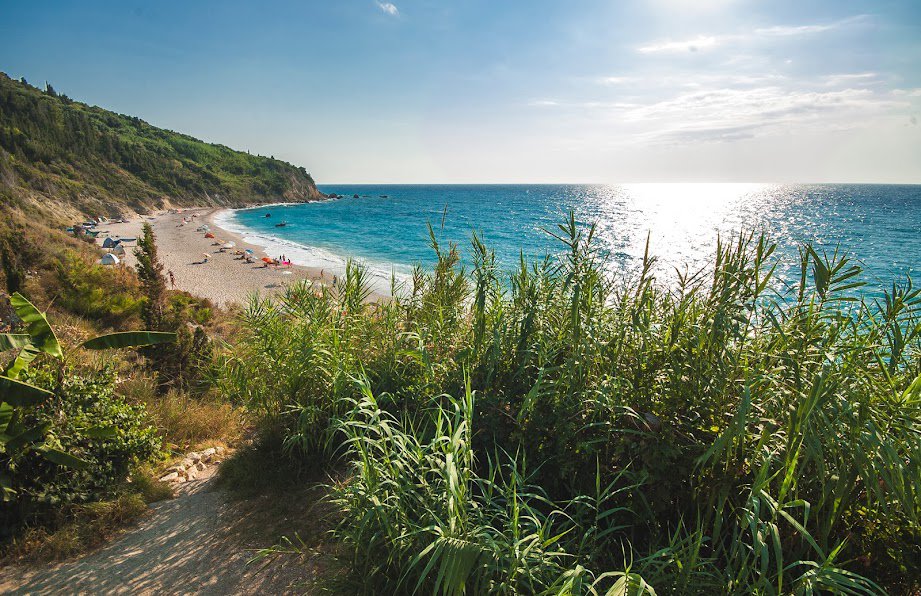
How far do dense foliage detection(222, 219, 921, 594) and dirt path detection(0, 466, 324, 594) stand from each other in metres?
0.72

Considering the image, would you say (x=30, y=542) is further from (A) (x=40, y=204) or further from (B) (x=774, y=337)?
(A) (x=40, y=204)

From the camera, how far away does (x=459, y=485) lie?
2.70m

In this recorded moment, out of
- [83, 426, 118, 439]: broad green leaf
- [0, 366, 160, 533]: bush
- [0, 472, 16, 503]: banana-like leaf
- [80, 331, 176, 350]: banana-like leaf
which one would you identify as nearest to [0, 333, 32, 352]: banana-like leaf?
[0, 366, 160, 533]: bush

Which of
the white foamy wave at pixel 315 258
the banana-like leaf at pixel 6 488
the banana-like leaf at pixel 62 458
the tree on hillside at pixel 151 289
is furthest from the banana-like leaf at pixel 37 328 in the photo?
the white foamy wave at pixel 315 258

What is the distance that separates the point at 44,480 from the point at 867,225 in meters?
83.3

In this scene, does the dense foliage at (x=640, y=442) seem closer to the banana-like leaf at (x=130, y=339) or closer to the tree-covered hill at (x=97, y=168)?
the banana-like leaf at (x=130, y=339)

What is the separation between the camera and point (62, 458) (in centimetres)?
405

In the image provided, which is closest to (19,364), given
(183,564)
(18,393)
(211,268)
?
(18,393)

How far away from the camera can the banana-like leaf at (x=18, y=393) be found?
12.5 ft

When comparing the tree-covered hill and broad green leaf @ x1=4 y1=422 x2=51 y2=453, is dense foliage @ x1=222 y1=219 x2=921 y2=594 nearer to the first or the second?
broad green leaf @ x1=4 y1=422 x2=51 y2=453

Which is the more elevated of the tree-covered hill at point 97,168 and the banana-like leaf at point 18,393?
the tree-covered hill at point 97,168

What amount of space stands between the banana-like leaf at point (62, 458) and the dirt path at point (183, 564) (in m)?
0.86

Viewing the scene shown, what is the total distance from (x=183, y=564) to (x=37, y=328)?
2990 millimetres

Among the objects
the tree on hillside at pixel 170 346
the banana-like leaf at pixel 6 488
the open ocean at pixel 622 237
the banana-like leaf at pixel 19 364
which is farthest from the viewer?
the open ocean at pixel 622 237
